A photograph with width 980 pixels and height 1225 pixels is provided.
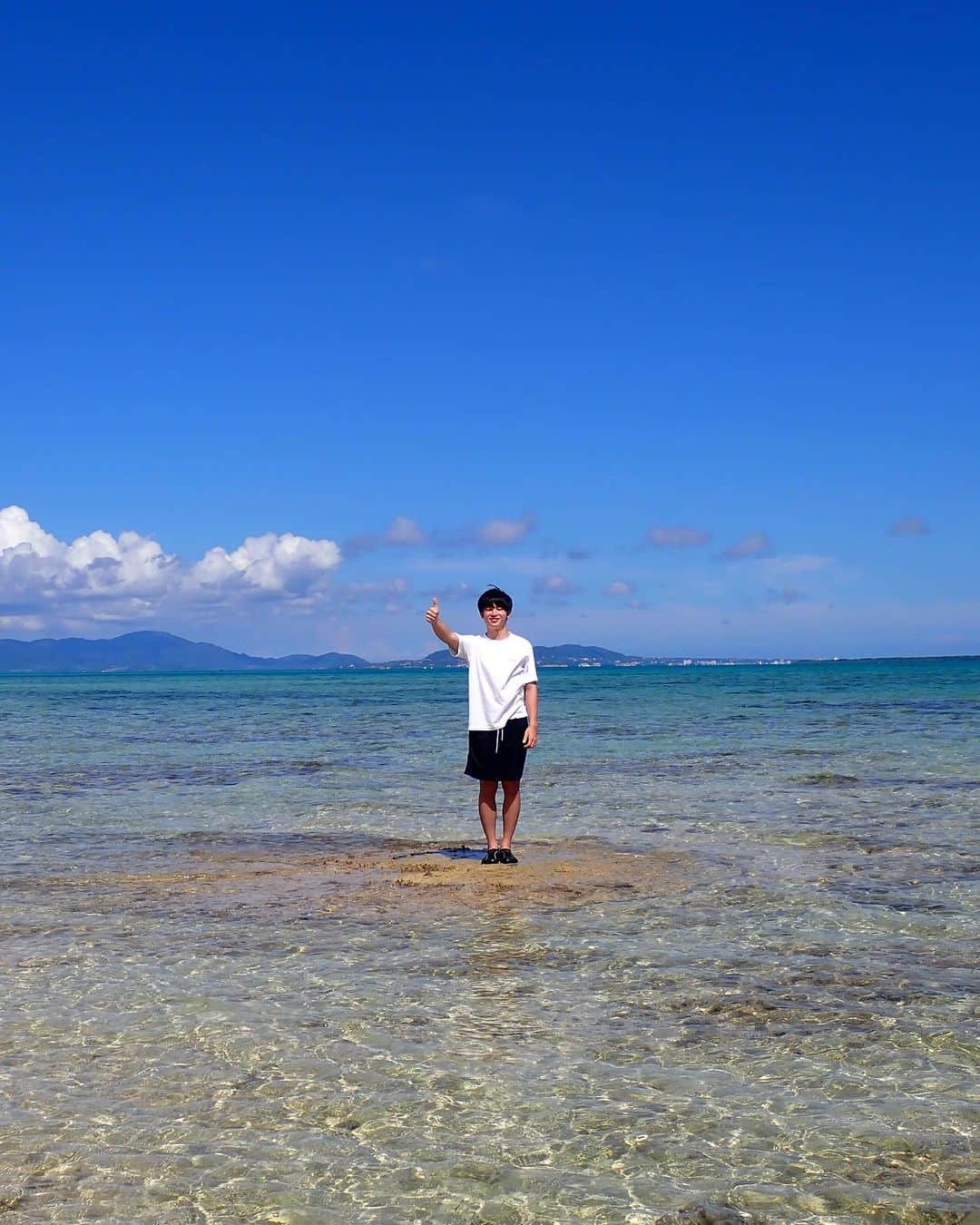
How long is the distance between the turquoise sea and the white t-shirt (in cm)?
155

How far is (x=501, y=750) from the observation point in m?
11.2

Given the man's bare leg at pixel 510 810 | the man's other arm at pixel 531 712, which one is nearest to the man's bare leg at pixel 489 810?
the man's bare leg at pixel 510 810

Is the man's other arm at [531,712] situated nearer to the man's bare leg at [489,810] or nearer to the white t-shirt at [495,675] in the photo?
the white t-shirt at [495,675]

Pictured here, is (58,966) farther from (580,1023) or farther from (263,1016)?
(580,1023)

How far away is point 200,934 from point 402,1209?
4.73 metres

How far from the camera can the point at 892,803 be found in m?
16.2

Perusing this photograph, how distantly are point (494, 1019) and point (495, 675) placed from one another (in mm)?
5004

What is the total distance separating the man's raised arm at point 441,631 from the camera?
10758 millimetres

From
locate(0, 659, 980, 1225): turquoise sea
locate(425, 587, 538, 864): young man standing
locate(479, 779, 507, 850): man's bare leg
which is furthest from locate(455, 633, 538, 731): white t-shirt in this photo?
locate(0, 659, 980, 1225): turquoise sea

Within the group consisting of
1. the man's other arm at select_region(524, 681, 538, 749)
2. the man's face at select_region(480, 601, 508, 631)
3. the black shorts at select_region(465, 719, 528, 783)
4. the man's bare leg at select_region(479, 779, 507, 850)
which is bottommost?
the man's bare leg at select_region(479, 779, 507, 850)

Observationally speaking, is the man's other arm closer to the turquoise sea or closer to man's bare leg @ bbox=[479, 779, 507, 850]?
man's bare leg @ bbox=[479, 779, 507, 850]

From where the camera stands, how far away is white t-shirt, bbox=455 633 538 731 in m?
11.2

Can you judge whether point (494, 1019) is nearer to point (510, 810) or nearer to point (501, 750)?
point (501, 750)

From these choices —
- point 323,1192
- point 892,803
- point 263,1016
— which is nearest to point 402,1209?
point 323,1192
